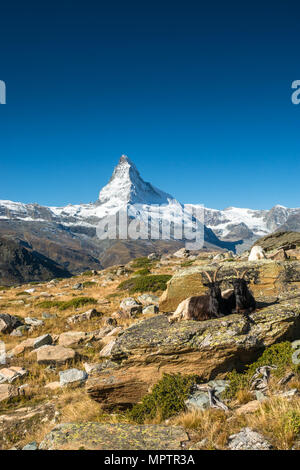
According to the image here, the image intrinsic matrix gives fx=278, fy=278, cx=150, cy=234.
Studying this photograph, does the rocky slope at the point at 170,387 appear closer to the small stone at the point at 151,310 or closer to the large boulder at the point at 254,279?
the large boulder at the point at 254,279

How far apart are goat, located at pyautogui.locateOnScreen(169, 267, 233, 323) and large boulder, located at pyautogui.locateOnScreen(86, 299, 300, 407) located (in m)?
1.02

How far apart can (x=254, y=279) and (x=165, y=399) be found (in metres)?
7.44

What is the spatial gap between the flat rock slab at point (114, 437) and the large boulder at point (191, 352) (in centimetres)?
167

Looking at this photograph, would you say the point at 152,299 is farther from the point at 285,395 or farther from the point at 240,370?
the point at 285,395

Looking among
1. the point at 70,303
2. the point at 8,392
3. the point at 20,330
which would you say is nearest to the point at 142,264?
the point at 70,303

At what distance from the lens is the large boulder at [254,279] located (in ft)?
38.3

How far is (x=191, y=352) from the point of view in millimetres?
6562

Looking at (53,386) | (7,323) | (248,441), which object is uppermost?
(248,441)

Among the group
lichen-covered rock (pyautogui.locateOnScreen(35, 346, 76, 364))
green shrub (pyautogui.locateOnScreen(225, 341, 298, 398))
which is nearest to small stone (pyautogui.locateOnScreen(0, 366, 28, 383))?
lichen-covered rock (pyautogui.locateOnScreen(35, 346, 76, 364))

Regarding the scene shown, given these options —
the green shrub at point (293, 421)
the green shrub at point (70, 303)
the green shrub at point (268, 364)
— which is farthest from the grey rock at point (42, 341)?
the green shrub at point (293, 421)

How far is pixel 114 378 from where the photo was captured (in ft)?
21.7

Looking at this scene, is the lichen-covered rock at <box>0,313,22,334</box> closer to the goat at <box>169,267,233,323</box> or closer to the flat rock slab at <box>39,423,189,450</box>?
the goat at <box>169,267,233,323</box>

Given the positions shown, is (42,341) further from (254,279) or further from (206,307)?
(254,279)

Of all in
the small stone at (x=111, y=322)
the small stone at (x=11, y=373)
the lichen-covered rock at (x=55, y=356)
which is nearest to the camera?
the small stone at (x=11, y=373)
